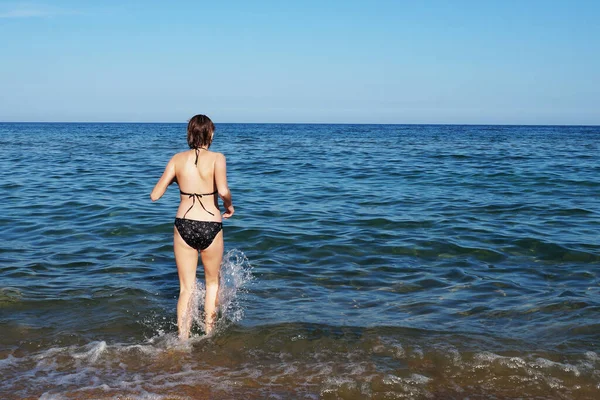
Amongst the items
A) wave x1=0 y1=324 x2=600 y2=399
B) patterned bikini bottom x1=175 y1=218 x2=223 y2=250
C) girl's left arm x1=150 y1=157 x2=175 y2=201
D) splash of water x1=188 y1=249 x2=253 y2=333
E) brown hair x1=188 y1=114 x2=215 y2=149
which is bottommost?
wave x1=0 y1=324 x2=600 y2=399

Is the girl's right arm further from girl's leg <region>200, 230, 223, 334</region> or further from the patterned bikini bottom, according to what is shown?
girl's leg <region>200, 230, 223, 334</region>


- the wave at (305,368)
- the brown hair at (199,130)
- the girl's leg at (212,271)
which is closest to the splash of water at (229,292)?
the girl's leg at (212,271)

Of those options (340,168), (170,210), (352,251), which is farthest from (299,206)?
(340,168)

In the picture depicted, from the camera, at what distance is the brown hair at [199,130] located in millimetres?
5613

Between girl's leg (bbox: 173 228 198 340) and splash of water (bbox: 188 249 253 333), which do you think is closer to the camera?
girl's leg (bbox: 173 228 198 340)

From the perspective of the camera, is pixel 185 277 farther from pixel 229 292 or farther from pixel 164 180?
pixel 229 292

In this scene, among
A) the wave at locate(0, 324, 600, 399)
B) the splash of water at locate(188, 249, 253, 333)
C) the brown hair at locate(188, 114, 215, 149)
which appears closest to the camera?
the wave at locate(0, 324, 600, 399)

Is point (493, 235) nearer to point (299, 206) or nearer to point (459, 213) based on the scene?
point (459, 213)

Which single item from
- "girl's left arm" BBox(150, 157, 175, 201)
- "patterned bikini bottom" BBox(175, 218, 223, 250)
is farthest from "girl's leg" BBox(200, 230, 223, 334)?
"girl's left arm" BBox(150, 157, 175, 201)

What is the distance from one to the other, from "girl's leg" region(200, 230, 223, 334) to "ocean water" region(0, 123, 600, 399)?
0.23 metres

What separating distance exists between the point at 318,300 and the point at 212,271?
183 centimetres

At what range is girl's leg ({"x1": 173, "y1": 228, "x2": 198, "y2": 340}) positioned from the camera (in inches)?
232

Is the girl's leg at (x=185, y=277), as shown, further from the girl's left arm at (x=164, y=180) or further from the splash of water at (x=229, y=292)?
the girl's left arm at (x=164, y=180)

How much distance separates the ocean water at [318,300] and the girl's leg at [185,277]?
216 mm
